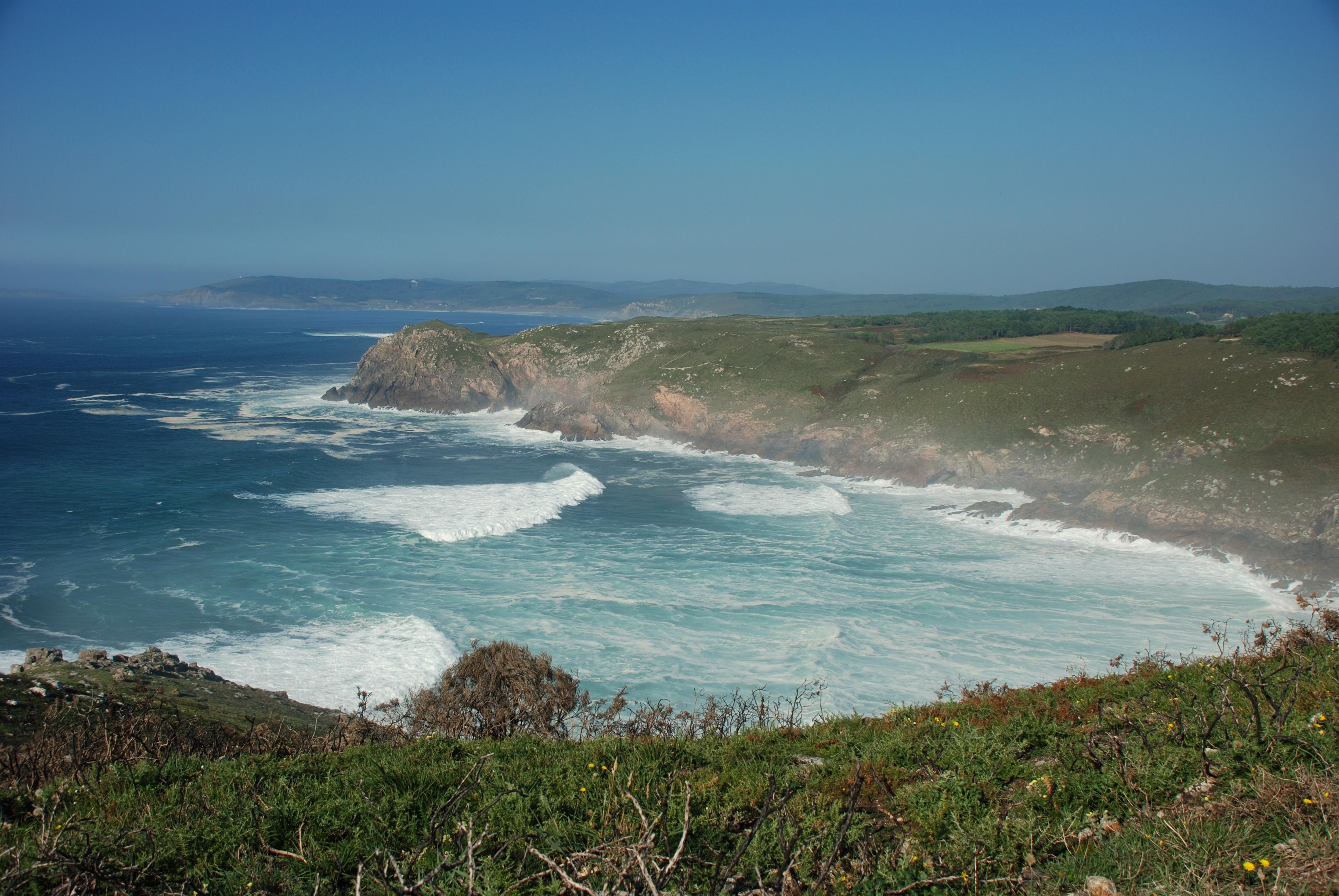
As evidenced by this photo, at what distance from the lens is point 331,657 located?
18.4 meters

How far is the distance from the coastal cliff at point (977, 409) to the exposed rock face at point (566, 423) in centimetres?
17

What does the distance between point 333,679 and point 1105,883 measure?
1735cm

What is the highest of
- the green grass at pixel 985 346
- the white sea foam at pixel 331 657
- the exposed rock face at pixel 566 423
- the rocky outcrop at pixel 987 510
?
the green grass at pixel 985 346

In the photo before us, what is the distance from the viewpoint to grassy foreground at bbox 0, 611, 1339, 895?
3.71 metres

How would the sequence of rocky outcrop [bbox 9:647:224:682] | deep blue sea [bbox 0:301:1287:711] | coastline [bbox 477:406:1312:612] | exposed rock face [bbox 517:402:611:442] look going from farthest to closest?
exposed rock face [bbox 517:402:611:442] → coastline [bbox 477:406:1312:612] → deep blue sea [bbox 0:301:1287:711] → rocky outcrop [bbox 9:647:224:682]

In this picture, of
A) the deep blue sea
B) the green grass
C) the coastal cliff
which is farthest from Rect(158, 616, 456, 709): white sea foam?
the green grass

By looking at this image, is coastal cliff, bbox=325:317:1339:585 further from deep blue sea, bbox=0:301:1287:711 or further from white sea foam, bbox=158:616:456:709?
white sea foam, bbox=158:616:456:709

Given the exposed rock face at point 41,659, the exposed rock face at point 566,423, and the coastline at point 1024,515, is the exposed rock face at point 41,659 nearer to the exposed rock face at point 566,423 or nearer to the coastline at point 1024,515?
the coastline at point 1024,515

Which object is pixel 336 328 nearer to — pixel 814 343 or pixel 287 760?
pixel 814 343

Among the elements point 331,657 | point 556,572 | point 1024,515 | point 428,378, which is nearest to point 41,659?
point 331,657

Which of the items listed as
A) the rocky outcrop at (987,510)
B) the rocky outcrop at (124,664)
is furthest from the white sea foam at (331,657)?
the rocky outcrop at (987,510)

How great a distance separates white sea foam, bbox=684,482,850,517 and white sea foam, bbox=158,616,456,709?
17686 mm

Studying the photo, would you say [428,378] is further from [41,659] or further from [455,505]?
[41,659]

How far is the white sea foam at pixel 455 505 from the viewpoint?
30.2 m
